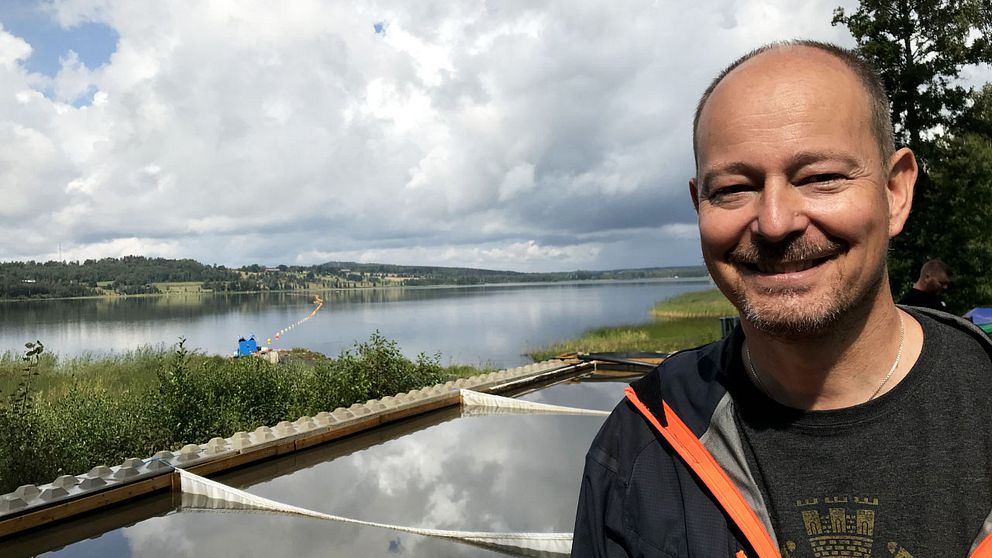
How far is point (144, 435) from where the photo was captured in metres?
5.56

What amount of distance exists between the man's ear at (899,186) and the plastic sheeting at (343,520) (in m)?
2.09

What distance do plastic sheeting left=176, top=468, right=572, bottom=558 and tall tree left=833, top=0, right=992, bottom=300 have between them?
17.4 meters

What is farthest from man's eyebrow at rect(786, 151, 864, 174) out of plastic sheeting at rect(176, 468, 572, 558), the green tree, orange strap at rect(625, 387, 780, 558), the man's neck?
the green tree

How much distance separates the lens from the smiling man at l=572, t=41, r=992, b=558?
1.06m

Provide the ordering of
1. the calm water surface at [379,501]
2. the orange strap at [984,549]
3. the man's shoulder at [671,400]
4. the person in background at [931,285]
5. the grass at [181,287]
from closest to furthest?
the orange strap at [984,549]
the man's shoulder at [671,400]
the calm water surface at [379,501]
the person in background at [931,285]
the grass at [181,287]

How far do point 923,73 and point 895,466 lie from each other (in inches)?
813

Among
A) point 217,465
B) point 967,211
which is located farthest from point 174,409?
point 967,211

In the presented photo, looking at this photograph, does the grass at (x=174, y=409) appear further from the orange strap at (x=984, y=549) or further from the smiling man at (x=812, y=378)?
the orange strap at (x=984, y=549)

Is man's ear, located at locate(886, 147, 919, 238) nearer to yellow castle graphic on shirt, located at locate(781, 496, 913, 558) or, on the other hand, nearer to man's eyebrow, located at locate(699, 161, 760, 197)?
man's eyebrow, located at locate(699, 161, 760, 197)

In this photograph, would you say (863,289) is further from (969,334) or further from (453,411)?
(453,411)

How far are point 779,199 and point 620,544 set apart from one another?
695 millimetres

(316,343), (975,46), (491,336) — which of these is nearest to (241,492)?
(975,46)

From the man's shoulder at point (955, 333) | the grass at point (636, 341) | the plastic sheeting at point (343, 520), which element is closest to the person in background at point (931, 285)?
the plastic sheeting at point (343, 520)

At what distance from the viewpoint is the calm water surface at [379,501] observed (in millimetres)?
3078
